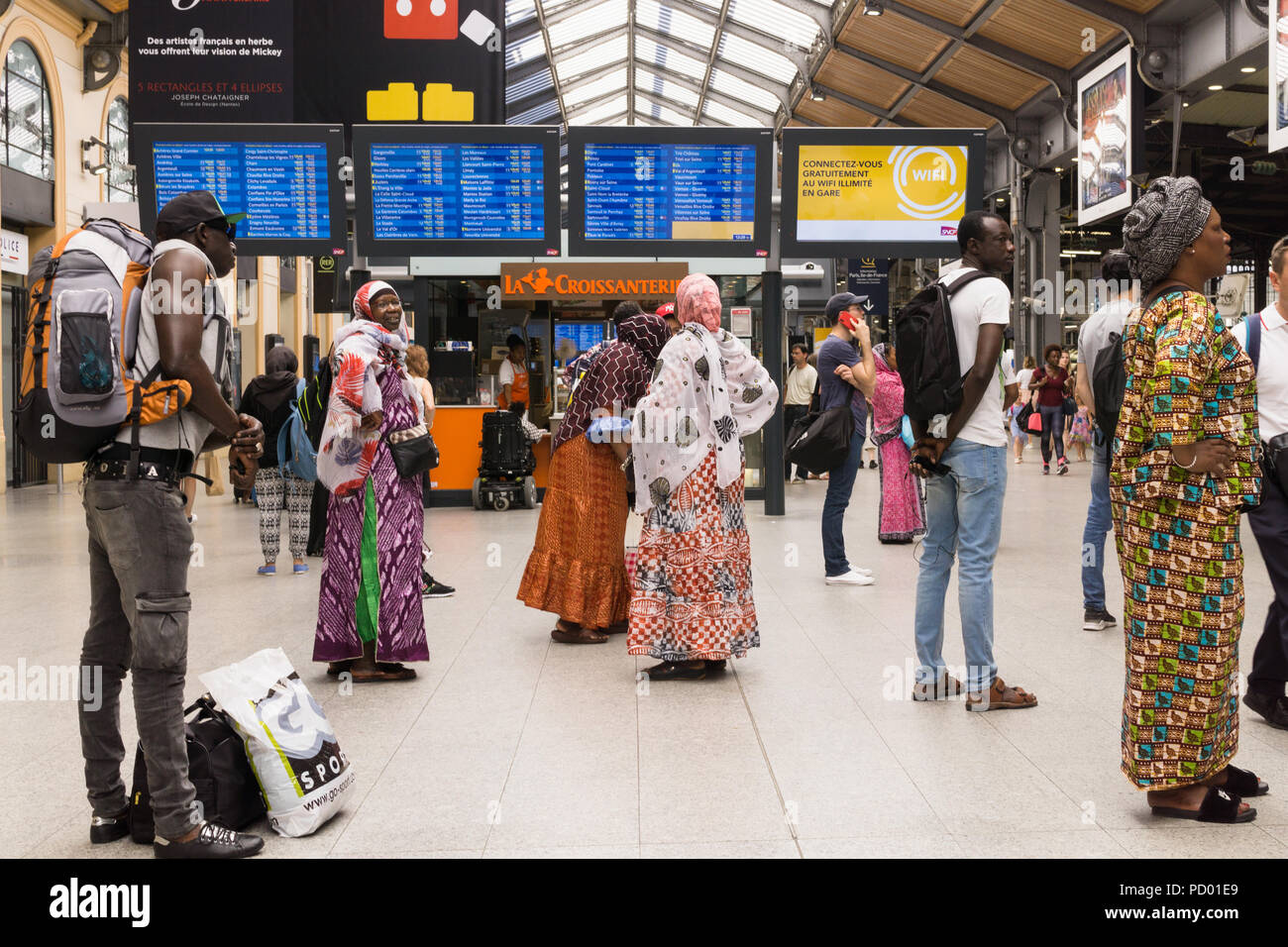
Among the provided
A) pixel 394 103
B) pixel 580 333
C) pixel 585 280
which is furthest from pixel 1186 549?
pixel 580 333

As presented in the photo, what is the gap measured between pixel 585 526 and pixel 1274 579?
9.64 feet

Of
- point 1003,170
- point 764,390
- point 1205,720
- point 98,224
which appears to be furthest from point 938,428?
point 1003,170

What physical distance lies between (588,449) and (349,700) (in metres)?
1.74

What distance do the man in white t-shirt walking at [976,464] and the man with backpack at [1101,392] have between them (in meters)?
0.54

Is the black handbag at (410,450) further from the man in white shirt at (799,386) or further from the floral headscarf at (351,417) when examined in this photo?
the man in white shirt at (799,386)

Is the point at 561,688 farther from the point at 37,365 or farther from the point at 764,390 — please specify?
the point at 37,365

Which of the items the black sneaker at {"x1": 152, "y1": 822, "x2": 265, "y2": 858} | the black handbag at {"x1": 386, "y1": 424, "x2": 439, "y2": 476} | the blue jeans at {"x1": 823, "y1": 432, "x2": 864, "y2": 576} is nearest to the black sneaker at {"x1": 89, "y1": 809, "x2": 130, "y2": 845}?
the black sneaker at {"x1": 152, "y1": 822, "x2": 265, "y2": 858}

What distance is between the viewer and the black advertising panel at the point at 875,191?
10.2 m

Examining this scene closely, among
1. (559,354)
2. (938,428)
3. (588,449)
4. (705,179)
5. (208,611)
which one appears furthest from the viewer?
(559,354)

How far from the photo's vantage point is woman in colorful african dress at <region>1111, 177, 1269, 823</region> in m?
3.04

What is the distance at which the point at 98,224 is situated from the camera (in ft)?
9.63

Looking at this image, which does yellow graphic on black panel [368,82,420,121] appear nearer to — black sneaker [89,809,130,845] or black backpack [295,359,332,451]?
black backpack [295,359,332,451]

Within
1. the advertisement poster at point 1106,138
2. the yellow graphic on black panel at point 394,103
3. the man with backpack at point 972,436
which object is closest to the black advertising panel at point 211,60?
the yellow graphic on black panel at point 394,103

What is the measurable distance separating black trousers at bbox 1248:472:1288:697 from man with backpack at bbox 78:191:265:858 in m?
3.29
